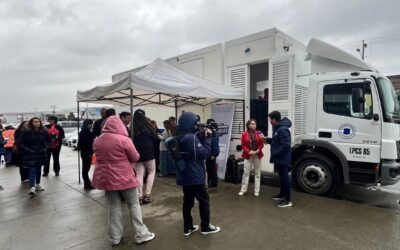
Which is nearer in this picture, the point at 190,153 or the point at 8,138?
the point at 190,153

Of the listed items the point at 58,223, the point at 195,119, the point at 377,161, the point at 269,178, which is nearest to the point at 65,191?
the point at 58,223

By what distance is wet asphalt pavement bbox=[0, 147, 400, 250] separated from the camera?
3.14 meters

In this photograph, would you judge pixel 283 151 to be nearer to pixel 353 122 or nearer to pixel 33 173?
A: pixel 353 122

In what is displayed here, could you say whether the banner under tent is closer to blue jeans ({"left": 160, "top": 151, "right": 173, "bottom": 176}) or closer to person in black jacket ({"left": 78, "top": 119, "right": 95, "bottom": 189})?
person in black jacket ({"left": 78, "top": 119, "right": 95, "bottom": 189})

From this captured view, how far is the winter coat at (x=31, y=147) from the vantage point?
16.3ft

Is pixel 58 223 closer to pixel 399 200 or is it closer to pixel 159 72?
pixel 159 72

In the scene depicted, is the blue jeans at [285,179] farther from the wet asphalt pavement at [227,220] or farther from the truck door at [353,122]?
the truck door at [353,122]

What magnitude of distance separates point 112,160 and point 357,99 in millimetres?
4071

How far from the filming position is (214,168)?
18.2 feet

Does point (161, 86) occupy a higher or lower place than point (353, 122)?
higher

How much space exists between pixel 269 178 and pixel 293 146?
1.59m

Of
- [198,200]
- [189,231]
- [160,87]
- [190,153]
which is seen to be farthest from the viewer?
[160,87]

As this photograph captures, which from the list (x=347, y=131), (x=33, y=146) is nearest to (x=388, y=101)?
(x=347, y=131)

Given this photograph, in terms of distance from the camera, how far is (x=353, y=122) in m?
4.50
